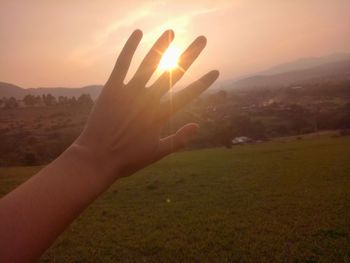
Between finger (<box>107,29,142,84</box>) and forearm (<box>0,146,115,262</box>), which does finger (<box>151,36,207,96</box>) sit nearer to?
finger (<box>107,29,142,84</box>)

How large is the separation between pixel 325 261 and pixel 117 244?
484 centimetres

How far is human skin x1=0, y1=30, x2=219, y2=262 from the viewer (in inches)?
52.1

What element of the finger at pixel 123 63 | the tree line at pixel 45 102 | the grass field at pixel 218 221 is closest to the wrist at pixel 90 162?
the finger at pixel 123 63

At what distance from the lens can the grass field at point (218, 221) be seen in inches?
324

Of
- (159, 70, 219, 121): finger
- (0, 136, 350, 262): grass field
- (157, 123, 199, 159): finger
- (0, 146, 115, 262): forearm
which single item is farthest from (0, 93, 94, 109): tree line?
(0, 146, 115, 262): forearm

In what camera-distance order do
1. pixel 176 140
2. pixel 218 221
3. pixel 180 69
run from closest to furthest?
pixel 180 69 → pixel 176 140 → pixel 218 221

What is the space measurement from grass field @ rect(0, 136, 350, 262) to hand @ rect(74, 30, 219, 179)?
6.77 metres

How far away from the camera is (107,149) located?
1.57 metres

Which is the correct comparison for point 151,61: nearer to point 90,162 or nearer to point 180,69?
point 180,69

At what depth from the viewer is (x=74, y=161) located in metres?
1.51

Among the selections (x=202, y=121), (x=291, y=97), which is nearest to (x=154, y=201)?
(x=202, y=121)

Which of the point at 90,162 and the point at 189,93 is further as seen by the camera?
the point at 189,93

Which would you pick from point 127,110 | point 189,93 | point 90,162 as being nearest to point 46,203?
point 90,162

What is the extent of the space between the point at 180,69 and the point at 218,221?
968 centimetres
